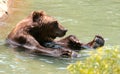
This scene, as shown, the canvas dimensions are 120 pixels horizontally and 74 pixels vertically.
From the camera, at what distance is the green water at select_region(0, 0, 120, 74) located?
26.4 feet

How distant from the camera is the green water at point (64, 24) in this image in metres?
8.04

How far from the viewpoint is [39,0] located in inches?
656

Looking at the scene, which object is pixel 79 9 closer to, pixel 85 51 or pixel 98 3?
pixel 98 3

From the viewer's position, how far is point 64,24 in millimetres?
12102

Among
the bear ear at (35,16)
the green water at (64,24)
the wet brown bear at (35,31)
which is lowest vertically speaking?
the green water at (64,24)

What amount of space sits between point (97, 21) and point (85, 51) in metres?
3.64

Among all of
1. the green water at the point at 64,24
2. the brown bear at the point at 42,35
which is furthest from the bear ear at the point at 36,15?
the green water at the point at 64,24

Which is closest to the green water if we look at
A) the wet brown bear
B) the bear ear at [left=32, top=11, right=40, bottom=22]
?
the wet brown bear

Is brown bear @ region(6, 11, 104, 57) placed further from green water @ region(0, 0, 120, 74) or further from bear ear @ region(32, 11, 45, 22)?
green water @ region(0, 0, 120, 74)

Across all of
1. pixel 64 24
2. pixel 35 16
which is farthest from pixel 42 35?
pixel 64 24

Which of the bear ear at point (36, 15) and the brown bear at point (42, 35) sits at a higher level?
the bear ear at point (36, 15)

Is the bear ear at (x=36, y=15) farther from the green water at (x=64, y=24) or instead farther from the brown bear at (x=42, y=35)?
the green water at (x=64, y=24)

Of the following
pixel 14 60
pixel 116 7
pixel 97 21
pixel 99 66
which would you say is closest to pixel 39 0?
pixel 116 7

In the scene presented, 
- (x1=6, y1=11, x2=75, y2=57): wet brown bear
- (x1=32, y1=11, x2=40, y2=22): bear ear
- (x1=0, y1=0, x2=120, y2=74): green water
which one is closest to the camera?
(x1=0, y1=0, x2=120, y2=74): green water
